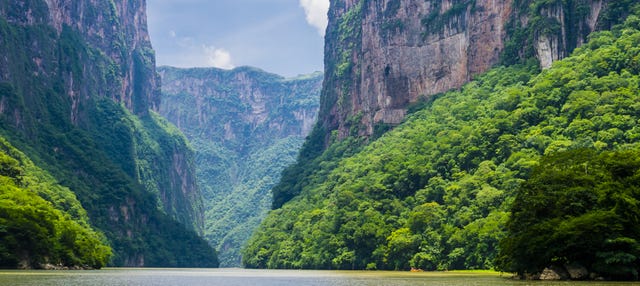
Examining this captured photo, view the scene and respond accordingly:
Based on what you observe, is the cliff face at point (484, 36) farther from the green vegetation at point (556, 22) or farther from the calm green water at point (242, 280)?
the calm green water at point (242, 280)

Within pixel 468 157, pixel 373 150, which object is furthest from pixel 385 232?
pixel 373 150

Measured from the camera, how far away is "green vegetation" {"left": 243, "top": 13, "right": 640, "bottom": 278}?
111m

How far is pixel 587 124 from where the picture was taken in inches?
4496

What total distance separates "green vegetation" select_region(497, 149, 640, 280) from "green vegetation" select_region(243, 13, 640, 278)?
21.6 metres

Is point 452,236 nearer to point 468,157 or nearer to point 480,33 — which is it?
point 468,157

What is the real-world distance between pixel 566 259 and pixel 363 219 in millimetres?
76365

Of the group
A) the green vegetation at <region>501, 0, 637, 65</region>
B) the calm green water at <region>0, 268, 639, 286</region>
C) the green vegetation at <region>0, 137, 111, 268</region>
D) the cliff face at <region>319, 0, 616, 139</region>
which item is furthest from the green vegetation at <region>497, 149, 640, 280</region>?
the cliff face at <region>319, 0, 616, 139</region>

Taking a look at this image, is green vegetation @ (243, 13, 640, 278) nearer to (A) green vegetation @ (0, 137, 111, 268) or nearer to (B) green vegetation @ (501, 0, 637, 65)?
(B) green vegetation @ (501, 0, 637, 65)

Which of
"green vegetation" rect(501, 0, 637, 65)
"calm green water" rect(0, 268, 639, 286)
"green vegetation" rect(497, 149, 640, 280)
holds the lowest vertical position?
"calm green water" rect(0, 268, 639, 286)

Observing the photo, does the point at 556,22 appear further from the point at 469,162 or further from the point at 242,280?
the point at 242,280

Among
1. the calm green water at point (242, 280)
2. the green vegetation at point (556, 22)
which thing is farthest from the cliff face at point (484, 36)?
the calm green water at point (242, 280)

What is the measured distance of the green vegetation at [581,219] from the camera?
204 ft

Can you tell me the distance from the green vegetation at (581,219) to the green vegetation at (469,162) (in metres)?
21.6

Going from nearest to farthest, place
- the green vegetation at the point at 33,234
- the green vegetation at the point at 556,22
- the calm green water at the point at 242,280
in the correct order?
1. the calm green water at the point at 242,280
2. the green vegetation at the point at 33,234
3. the green vegetation at the point at 556,22
